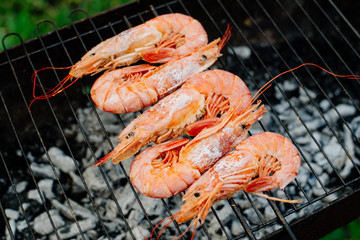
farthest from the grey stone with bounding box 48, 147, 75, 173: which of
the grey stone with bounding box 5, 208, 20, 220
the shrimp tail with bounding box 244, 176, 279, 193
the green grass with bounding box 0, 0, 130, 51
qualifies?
the shrimp tail with bounding box 244, 176, 279, 193

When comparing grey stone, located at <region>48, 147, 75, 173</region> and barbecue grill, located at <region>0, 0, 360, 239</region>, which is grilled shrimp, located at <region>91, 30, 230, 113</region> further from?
grey stone, located at <region>48, 147, 75, 173</region>

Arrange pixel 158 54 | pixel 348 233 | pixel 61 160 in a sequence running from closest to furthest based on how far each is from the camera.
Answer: pixel 158 54 < pixel 348 233 < pixel 61 160

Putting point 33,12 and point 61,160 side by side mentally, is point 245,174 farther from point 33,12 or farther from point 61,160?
point 33,12

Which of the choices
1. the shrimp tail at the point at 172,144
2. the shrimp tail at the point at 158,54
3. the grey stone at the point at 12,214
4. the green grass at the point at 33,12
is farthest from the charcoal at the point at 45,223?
the green grass at the point at 33,12

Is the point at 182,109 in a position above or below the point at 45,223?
above

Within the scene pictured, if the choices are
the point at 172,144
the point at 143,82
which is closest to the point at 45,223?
the point at 172,144

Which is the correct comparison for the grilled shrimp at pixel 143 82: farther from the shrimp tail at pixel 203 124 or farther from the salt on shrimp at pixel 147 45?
the shrimp tail at pixel 203 124
